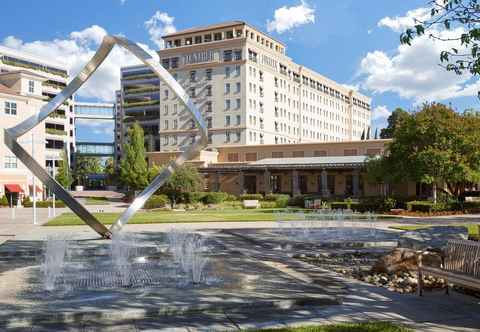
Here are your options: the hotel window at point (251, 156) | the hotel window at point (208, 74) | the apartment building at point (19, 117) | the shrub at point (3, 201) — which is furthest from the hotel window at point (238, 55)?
the shrub at point (3, 201)

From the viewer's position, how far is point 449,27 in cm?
886

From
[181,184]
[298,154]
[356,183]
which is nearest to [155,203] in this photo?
[181,184]

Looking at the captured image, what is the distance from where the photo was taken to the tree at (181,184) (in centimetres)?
5275

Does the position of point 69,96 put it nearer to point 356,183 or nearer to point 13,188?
point 356,183

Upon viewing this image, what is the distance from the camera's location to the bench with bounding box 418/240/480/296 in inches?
323

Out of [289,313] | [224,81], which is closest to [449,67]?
[289,313]

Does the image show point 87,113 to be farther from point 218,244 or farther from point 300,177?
point 218,244

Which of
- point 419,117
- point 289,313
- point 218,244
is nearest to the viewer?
point 289,313

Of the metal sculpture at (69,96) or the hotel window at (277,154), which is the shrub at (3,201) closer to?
the hotel window at (277,154)

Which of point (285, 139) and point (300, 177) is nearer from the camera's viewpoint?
point (300, 177)

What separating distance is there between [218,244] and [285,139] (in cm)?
7320

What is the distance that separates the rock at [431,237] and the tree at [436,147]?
19.8 m

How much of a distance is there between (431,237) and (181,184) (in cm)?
4090

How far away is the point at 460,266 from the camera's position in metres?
9.20
